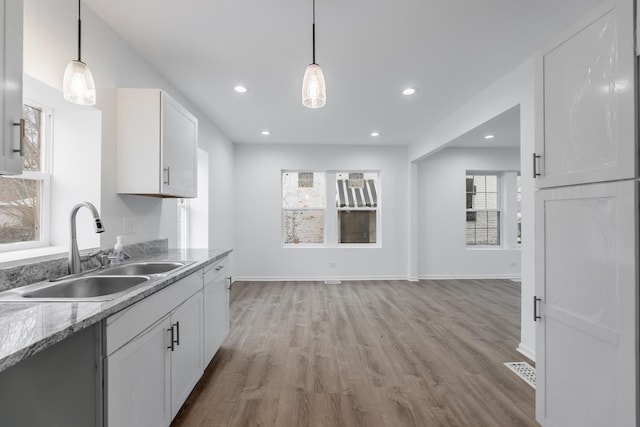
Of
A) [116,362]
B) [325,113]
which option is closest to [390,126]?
[325,113]

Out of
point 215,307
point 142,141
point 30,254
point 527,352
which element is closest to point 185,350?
point 215,307

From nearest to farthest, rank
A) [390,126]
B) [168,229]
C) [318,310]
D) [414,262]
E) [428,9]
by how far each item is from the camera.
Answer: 1. [428,9]
2. [168,229]
3. [318,310]
4. [390,126]
5. [414,262]

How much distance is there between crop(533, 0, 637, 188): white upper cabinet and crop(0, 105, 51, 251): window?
2952mm

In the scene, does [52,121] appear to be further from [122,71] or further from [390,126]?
[390,126]

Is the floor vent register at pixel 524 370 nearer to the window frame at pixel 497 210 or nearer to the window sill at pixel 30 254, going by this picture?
the window sill at pixel 30 254

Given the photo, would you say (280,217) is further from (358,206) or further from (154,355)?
(154,355)

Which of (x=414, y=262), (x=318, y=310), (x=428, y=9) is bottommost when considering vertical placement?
(x=318, y=310)

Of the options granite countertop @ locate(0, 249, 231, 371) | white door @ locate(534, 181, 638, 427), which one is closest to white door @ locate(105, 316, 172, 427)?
granite countertop @ locate(0, 249, 231, 371)

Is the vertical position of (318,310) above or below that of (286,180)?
below

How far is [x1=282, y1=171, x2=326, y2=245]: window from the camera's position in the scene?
605cm

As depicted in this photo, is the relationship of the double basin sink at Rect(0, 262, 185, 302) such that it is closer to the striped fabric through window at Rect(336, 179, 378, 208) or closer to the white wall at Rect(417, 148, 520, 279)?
the striped fabric through window at Rect(336, 179, 378, 208)

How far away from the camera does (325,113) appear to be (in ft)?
13.6

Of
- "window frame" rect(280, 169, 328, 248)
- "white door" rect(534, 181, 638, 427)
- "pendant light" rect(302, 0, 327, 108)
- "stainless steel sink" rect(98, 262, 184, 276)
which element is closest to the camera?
"white door" rect(534, 181, 638, 427)

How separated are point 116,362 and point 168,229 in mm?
2180
